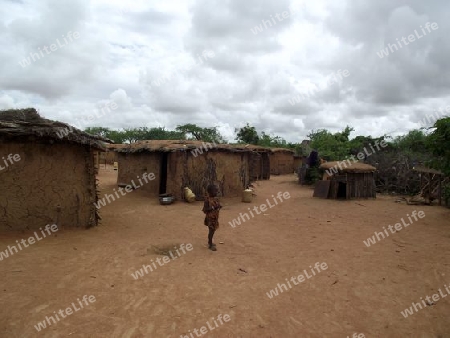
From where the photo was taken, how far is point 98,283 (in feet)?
15.0

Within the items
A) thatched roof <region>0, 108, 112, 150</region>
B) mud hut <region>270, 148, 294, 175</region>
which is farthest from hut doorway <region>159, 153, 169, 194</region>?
mud hut <region>270, 148, 294, 175</region>

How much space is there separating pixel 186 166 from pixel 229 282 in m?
7.45

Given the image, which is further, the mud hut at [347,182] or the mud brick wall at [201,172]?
the mud hut at [347,182]

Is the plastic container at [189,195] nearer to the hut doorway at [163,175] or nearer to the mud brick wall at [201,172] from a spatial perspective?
the mud brick wall at [201,172]

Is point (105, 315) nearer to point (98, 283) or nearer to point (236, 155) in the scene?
point (98, 283)

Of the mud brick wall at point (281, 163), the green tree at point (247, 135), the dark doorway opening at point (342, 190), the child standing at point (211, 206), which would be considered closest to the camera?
the child standing at point (211, 206)

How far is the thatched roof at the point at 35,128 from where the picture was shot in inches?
239

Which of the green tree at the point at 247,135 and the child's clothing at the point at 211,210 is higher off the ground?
the green tree at the point at 247,135

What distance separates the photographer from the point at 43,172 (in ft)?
21.9

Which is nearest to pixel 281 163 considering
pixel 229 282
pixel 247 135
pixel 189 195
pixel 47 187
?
pixel 247 135

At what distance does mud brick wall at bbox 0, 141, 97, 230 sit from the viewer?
21.0 ft

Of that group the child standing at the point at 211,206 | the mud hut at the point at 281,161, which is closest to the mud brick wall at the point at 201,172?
the child standing at the point at 211,206

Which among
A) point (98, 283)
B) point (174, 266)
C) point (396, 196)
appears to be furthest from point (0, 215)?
point (396, 196)

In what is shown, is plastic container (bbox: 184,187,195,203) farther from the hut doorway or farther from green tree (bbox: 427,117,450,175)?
green tree (bbox: 427,117,450,175)
